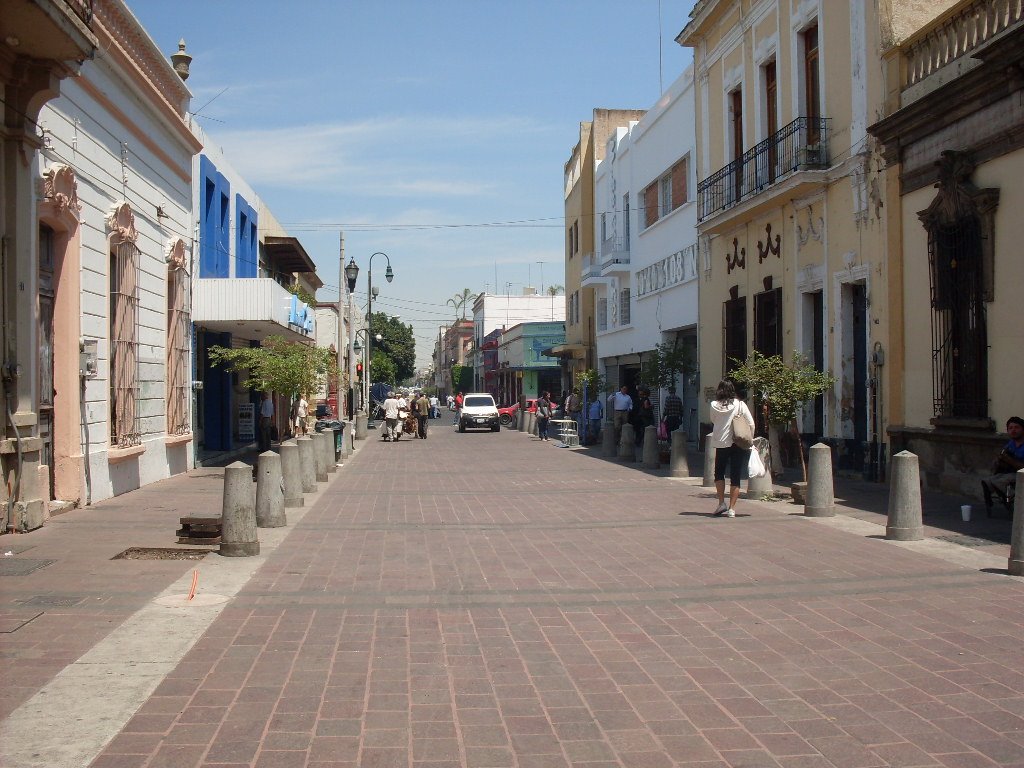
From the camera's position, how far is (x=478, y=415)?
41.7 meters

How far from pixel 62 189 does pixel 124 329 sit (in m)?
3.47

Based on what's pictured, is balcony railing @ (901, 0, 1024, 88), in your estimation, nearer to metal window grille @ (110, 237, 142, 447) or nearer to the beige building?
metal window grille @ (110, 237, 142, 447)

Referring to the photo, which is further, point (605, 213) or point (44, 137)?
point (605, 213)

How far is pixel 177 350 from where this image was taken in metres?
19.1

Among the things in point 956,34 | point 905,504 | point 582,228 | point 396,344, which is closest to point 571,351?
point 582,228

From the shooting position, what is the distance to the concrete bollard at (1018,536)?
27.0ft

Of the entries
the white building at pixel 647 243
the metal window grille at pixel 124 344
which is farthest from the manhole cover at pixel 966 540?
the white building at pixel 647 243

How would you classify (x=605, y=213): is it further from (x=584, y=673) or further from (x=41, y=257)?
(x=584, y=673)

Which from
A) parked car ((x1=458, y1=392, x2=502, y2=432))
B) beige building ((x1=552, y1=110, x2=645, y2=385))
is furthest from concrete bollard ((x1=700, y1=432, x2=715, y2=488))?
parked car ((x1=458, y1=392, x2=502, y2=432))

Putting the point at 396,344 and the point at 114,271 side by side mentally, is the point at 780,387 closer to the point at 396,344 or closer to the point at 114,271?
the point at 114,271

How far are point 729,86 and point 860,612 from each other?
18.5m

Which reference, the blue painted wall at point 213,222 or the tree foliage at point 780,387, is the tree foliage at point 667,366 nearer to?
the blue painted wall at point 213,222

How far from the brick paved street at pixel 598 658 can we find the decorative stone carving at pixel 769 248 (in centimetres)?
1076

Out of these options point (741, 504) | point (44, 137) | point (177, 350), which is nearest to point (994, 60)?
point (741, 504)
